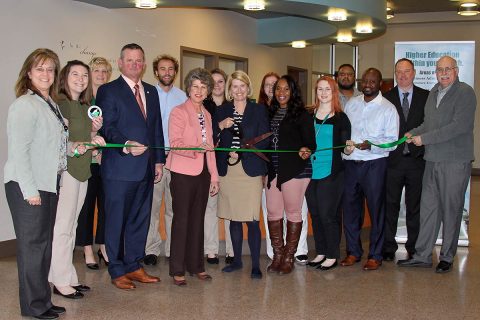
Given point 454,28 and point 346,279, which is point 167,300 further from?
point 454,28

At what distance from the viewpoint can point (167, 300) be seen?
15.8 ft

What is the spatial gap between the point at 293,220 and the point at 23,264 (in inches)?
97.1

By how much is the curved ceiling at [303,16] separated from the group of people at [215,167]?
7.66ft

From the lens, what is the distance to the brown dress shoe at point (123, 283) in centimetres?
506

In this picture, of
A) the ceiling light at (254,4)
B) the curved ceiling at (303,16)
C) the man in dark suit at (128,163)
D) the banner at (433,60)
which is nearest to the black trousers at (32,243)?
the man in dark suit at (128,163)

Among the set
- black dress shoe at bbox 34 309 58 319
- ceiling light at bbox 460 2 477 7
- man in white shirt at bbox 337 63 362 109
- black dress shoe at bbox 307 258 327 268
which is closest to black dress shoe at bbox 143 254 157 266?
black dress shoe at bbox 307 258 327 268

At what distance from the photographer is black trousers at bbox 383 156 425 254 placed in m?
6.14

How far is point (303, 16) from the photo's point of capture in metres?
9.66

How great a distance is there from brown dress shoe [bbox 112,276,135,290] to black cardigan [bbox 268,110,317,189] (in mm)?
1514

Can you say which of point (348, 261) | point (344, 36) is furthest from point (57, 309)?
point (344, 36)

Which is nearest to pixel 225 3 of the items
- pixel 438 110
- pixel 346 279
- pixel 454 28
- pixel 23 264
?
pixel 438 110

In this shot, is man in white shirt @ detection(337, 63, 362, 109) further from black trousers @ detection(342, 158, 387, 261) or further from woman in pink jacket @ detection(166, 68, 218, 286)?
woman in pink jacket @ detection(166, 68, 218, 286)

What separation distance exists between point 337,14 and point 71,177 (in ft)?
17.6

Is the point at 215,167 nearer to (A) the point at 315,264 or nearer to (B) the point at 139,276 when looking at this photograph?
(B) the point at 139,276
